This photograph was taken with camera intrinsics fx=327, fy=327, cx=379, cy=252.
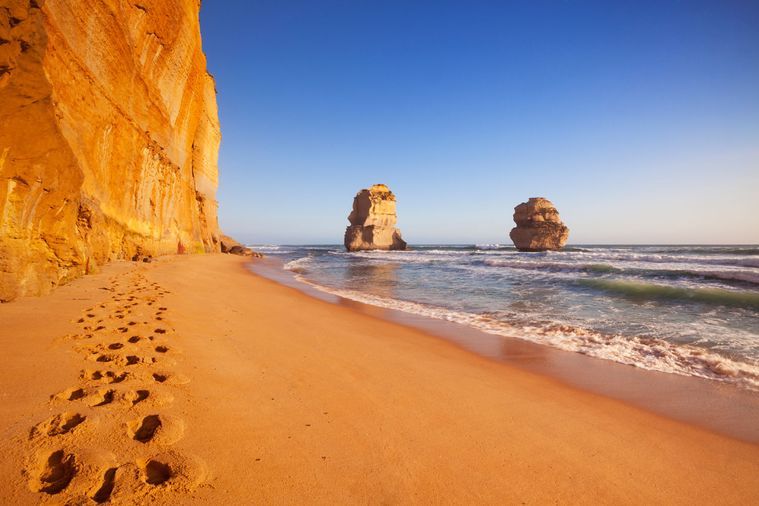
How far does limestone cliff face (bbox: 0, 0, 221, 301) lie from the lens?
15.5ft

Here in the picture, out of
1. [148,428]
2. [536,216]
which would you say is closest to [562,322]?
[148,428]

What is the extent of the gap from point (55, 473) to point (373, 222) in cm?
5959

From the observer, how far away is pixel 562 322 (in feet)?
23.6

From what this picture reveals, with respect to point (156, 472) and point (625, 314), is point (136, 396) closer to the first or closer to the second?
point (156, 472)

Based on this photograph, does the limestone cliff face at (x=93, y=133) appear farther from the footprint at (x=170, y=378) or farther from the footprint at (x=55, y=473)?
the footprint at (x=55, y=473)

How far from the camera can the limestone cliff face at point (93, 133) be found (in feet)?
15.5

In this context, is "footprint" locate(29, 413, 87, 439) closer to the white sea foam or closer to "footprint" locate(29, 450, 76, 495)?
"footprint" locate(29, 450, 76, 495)

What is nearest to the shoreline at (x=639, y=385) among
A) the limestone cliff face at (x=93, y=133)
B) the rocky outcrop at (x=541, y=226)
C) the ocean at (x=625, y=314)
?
the ocean at (x=625, y=314)

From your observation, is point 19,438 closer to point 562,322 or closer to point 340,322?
point 340,322

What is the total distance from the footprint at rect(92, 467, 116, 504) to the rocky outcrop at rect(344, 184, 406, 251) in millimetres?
58711

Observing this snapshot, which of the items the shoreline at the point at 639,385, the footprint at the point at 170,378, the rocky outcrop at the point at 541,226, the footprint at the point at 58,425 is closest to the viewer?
the footprint at the point at 58,425

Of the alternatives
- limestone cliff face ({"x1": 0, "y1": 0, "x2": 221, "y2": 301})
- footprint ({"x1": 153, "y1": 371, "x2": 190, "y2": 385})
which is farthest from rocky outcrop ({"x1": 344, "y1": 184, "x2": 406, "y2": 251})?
footprint ({"x1": 153, "y1": 371, "x2": 190, "y2": 385})

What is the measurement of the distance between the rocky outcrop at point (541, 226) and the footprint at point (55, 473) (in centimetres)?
6263

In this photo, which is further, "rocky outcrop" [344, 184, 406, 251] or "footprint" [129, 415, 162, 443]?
"rocky outcrop" [344, 184, 406, 251]
